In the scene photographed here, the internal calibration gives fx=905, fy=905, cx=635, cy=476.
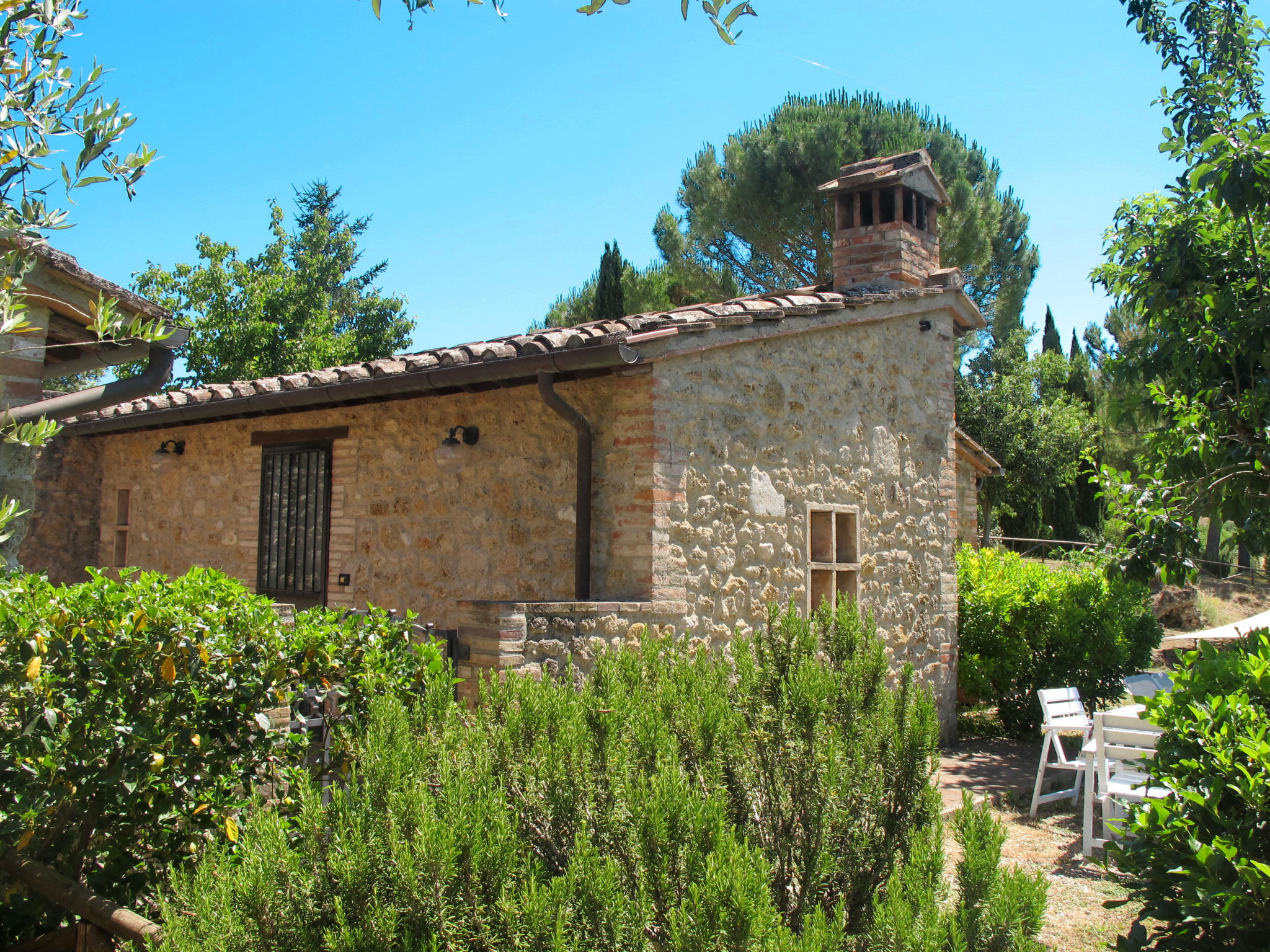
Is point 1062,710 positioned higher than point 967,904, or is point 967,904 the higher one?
point 967,904

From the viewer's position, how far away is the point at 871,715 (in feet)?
10.2

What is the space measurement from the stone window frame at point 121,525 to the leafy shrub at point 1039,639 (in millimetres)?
9068

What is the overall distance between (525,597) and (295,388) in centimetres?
267

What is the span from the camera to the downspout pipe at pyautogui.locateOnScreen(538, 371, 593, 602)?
5.91 m

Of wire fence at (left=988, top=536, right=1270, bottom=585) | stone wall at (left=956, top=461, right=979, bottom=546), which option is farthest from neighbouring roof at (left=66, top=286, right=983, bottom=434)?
wire fence at (left=988, top=536, right=1270, bottom=585)

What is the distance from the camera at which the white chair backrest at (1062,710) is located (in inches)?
252

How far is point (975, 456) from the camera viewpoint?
1066 centimetres

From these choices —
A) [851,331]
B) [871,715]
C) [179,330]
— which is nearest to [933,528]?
[851,331]

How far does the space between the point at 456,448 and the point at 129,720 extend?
3773 mm

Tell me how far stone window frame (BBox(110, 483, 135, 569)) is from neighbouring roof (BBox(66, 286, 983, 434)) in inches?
59.6

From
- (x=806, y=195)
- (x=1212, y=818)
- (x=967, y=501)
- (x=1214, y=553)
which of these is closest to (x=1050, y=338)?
(x=1214, y=553)

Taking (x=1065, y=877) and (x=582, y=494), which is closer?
(x=1065, y=877)

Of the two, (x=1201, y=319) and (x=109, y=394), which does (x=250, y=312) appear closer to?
(x=109, y=394)

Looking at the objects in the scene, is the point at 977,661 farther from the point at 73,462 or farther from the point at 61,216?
the point at 73,462
